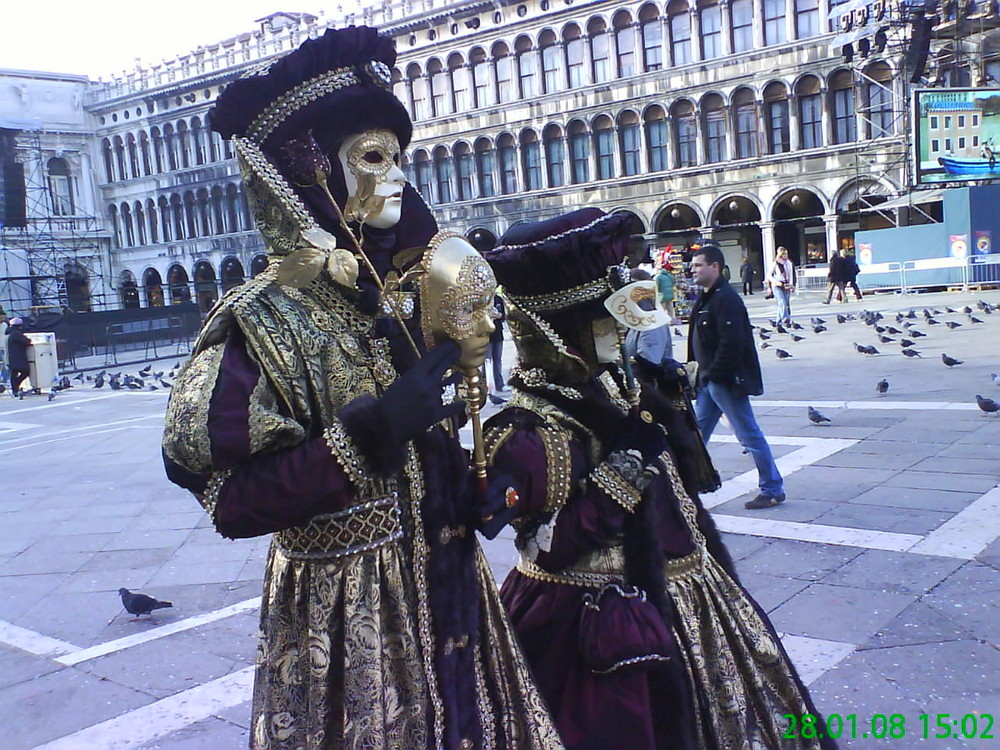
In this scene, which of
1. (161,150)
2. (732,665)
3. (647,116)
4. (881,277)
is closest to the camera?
(732,665)

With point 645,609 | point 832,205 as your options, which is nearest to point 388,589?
point 645,609

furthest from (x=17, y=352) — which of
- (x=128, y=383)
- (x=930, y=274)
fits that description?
(x=930, y=274)

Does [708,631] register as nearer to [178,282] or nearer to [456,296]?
[456,296]

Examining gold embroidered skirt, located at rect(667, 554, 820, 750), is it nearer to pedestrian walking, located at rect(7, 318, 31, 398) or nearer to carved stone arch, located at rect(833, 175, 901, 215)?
pedestrian walking, located at rect(7, 318, 31, 398)

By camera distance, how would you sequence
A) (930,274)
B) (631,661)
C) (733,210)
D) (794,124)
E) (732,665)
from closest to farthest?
(631,661) → (732,665) → (930,274) → (794,124) → (733,210)

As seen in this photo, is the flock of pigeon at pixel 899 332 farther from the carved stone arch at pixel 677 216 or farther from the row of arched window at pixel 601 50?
the row of arched window at pixel 601 50

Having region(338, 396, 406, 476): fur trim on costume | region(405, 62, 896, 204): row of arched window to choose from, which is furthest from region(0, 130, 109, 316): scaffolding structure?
region(338, 396, 406, 476): fur trim on costume

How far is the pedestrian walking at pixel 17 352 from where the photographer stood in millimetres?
16297

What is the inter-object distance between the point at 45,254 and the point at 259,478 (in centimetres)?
4814

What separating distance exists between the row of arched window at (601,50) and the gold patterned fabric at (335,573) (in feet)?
110

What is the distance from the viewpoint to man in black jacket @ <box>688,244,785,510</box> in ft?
18.2

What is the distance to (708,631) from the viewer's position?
2.38 metres

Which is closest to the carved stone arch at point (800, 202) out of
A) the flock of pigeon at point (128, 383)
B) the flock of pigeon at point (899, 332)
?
the flock of pigeon at point (899, 332)
